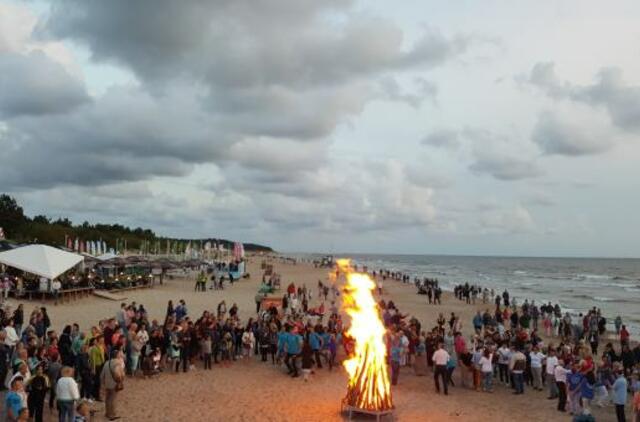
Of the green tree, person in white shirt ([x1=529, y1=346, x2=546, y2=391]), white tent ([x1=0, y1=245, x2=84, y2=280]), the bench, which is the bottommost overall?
person in white shirt ([x1=529, y1=346, x2=546, y2=391])

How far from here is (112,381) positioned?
11344 millimetres

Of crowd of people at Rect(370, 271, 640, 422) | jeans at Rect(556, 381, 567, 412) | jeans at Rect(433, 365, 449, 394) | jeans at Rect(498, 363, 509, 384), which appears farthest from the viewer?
jeans at Rect(498, 363, 509, 384)

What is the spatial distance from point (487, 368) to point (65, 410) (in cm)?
1012

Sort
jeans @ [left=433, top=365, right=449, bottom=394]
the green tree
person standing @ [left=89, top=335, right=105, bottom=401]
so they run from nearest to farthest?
person standing @ [left=89, top=335, right=105, bottom=401] → jeans @ [left=433, top=365, right=449, bottom=394] → the green tree

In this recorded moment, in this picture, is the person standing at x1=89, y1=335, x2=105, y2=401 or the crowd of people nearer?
the person standing at x1=89, y1=335, x2=105, y2=401

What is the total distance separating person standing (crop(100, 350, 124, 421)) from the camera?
37.1 ft

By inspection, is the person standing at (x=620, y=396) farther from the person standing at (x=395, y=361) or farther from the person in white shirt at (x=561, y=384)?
the person standing at (x=395, y=361)

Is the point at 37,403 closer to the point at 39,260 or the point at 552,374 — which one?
the point at 552,374

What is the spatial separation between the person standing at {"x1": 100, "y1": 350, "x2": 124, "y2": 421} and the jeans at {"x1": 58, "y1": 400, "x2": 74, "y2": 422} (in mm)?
1174

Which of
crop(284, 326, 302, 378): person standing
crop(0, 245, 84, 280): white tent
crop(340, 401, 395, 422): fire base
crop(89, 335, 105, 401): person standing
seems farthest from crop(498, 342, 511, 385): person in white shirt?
crop(0, 245, 84, 280): white tent

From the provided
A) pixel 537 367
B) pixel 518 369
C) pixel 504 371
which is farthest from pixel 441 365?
pixel 537 367

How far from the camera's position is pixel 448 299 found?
144 feet

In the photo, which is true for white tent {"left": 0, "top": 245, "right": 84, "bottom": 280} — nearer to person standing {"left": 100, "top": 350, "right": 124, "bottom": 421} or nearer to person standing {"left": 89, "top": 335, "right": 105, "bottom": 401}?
person standing {"left": 89, "top": 335, "right": 105, "bottom": 401}

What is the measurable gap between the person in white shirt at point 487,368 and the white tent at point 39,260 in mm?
17888
